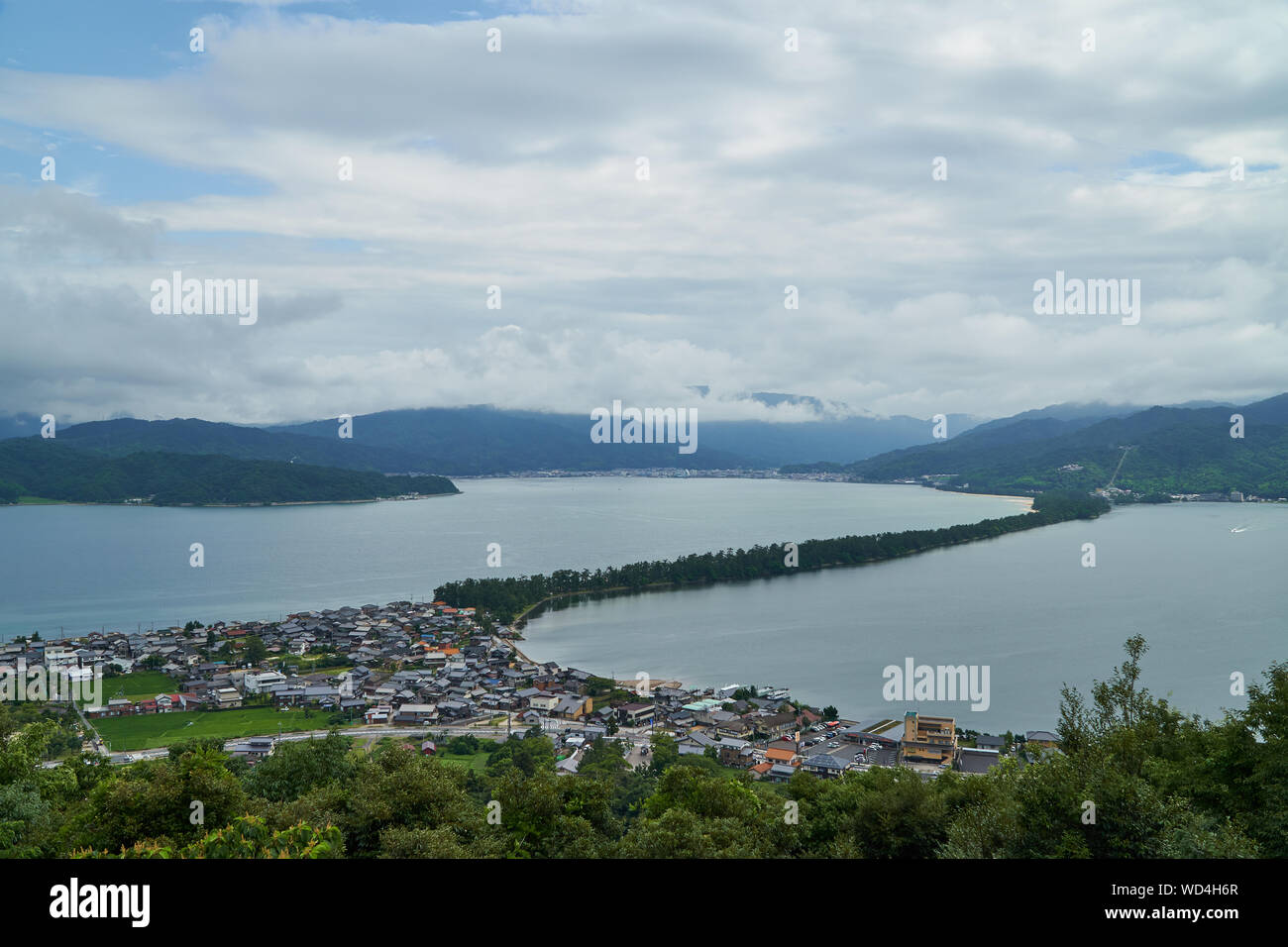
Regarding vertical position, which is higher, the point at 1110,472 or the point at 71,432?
the point at 71,432

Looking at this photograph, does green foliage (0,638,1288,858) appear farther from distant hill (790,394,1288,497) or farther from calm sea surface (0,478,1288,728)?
distant hill (790,394,1288,497)

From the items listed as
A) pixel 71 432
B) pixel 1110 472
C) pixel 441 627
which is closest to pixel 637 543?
pixel 441 627

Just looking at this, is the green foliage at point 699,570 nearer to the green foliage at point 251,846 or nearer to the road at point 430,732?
the road at point 430,732

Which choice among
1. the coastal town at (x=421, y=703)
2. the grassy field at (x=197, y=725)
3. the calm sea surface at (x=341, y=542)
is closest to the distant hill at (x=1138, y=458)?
the calm sea surface at (x=341, y=542)

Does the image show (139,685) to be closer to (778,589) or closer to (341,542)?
(778,589)
